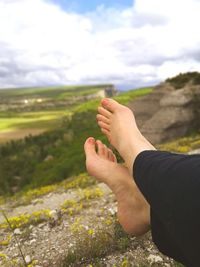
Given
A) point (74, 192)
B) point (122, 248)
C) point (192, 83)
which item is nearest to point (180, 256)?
point (122, 248)

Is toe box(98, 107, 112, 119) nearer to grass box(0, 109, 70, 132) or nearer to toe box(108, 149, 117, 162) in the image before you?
toe box(108, 149, 117, 162)

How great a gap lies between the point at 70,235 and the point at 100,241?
52 centimetres

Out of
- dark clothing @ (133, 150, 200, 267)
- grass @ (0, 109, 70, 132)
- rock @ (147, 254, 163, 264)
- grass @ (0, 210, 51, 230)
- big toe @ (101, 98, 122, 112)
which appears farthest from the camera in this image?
grass @ (0, 109, 70, 132)

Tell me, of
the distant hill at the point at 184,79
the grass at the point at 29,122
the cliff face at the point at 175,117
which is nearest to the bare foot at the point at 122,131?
the cliff face at the point at 175,117

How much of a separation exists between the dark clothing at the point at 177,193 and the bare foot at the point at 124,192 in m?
0.65

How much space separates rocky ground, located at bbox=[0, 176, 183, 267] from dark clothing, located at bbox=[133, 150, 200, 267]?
4.14ft

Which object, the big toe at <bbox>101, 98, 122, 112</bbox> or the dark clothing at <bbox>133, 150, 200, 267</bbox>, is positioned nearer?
the dark clothing at <bbox>133, 150, 200, 267</bbox>

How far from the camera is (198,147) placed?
9.53 meters

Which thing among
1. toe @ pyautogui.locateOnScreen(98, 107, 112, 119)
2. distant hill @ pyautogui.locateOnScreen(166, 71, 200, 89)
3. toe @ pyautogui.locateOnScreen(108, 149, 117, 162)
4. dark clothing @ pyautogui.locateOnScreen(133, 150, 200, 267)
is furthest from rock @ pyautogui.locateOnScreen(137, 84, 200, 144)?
dark clothing @ pyautogui.locateOnScreen(133, 150, 200, 267)

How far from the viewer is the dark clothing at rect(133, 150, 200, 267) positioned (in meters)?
1.65

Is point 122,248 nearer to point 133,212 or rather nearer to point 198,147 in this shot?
point 133,212

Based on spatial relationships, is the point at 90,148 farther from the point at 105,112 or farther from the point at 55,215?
the point at 55,215

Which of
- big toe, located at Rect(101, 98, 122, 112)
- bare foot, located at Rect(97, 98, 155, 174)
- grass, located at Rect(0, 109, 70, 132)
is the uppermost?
big toe, located at Rect(101, 98, 122, 112)

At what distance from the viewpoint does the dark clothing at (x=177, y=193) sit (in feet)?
5.43
